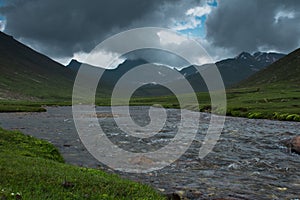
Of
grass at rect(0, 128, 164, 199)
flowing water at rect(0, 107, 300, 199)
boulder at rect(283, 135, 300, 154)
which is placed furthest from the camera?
boulder at rect(283, 135, 300, 154)

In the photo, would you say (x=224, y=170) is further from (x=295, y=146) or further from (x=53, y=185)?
(x=53, y=185)

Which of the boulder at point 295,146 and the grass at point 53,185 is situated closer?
the grass at point 53,185

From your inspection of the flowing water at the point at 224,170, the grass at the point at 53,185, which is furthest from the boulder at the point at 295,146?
the grass at the point at 53,185

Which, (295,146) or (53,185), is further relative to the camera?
(295,146)

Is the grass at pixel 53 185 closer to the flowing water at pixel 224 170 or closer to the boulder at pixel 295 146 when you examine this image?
the flowing water at pixel 224 170

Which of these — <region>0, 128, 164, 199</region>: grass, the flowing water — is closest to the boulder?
the flowing water

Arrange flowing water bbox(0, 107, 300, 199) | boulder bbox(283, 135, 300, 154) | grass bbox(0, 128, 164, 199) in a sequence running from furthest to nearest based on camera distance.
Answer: boulder bbox(283, 135, 300, 154), flowing water bbox(0, 107, 300, 199), grass bbox(0, 128, 164, 199)

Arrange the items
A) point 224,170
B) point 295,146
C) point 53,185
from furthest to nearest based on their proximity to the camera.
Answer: point 295,146 < point 224,170 < point 53,185

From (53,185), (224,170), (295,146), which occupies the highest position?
(295,146)

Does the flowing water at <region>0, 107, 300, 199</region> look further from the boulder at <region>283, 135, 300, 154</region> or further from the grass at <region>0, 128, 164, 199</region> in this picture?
the grass at <region>0, 128, 164, 199</region>

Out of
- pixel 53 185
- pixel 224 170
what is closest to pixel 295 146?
pixel 224 170

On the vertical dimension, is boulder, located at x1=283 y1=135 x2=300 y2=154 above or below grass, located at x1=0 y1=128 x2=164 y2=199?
above

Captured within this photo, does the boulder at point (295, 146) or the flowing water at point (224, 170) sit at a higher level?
the boulder at point (295, 146)

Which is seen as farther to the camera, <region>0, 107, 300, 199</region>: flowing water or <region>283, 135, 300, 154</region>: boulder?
<region>283, 135, 300, 154</region>: boulder
